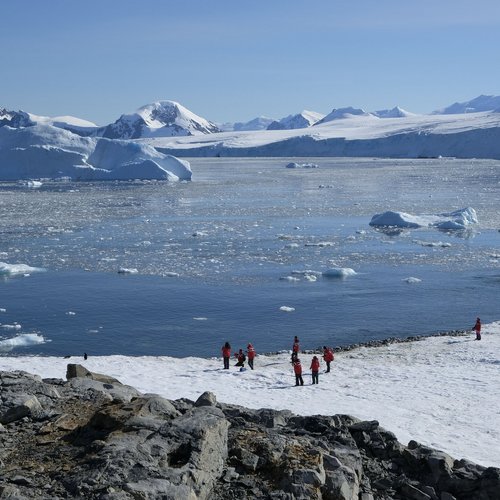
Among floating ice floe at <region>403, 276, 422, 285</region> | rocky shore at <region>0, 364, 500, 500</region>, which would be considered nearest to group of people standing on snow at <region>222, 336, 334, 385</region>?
rocky shore at <region>0, 364, 500, 500</region>

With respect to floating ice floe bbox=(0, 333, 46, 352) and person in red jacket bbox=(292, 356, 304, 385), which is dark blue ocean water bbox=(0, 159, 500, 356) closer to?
floating ice floe bbox=(0, 333, 46, 352)

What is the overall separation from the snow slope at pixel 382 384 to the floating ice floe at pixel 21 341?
54 millimetres

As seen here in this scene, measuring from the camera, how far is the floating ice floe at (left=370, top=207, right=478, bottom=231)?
139ft

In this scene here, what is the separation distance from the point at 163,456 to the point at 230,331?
14307 millimetres

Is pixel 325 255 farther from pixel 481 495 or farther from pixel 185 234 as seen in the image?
pixel 481 495

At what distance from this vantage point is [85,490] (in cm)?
709

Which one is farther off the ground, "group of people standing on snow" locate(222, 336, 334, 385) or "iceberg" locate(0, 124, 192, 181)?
"iceberg" locate(0, 124, 192, 181)

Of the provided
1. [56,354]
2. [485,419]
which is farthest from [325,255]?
[485,419]

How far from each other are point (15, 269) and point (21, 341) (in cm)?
944

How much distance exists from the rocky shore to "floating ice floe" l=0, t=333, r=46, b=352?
10.8 meters

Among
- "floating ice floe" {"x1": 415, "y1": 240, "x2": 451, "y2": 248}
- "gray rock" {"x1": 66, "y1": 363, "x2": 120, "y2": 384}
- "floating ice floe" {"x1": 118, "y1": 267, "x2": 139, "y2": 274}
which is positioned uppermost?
"gray rock" {"x1": 66, "y1": 363, "x2": 120, "y2": 384}

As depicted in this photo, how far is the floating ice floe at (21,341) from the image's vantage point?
67.6 feet

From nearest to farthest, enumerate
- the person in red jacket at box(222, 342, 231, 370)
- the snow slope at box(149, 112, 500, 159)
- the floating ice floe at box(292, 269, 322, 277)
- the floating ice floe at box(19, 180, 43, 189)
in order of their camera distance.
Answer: the person in red jacket at box(222, 342, 231, 370)
the floating ice floe at box(292, 269, 322, 277)
the floating ice floe at box(19, 180, 43, 189)
the snow slope at box(149, 112, 500, 159)

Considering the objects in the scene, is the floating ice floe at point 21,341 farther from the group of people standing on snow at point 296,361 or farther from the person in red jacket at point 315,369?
the person in red jacket at point 315,369
